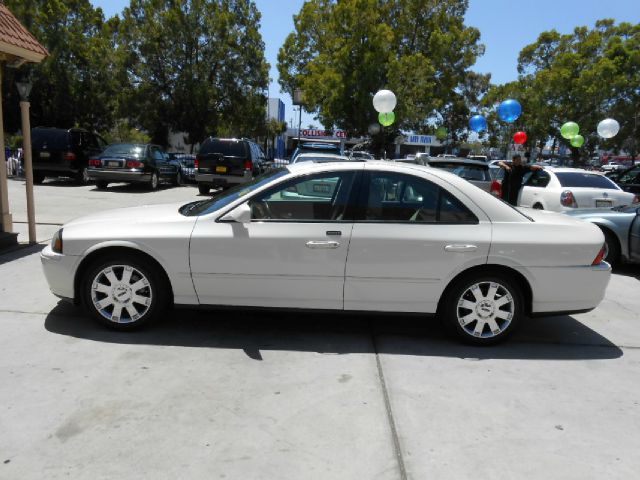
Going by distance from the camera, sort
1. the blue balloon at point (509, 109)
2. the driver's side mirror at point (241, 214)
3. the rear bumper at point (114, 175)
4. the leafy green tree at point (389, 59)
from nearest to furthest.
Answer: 1. the driver's side mirror at point (241, 214)
2. the rear bumper at point (114, 175)
3. the blue balloon at point (509, 109)
4. the leafy green tree at point (389, 59)

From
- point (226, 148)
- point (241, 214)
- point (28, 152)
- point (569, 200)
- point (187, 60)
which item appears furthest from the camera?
point (187, 60)

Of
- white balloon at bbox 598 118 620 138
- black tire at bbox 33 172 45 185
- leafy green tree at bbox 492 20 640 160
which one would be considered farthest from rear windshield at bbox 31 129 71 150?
leafy green tree at bbox 492 20 640 160

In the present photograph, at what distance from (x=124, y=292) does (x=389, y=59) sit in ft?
74.8

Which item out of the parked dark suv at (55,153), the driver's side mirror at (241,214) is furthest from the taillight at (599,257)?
the parked dark suv at (55,153)

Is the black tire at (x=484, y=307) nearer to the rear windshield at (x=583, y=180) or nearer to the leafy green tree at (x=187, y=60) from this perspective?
the rear windshield at (x=583, y=180)

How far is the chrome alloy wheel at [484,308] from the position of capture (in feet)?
14.8

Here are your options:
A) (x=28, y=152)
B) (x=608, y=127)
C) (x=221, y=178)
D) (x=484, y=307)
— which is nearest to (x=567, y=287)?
(x=484, y=307)

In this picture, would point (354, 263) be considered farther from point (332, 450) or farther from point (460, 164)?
point (460, 164)

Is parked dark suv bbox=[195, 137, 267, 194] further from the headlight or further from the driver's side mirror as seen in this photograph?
the driver's side mirror

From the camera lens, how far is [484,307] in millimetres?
4543

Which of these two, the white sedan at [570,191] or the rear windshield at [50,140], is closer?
the white sedan at [570,191]

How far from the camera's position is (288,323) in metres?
5.04

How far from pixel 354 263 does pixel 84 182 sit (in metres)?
16.3

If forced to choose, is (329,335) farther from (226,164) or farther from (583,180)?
(226,164)
